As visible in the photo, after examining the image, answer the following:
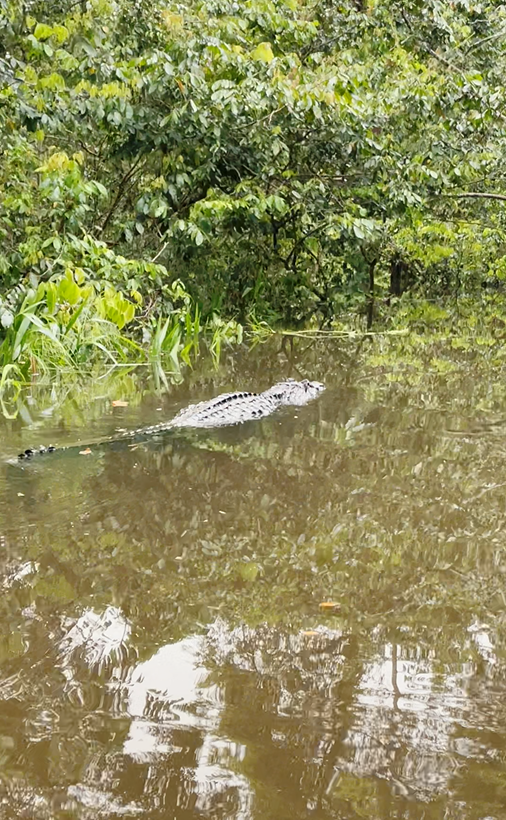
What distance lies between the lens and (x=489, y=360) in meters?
7.39

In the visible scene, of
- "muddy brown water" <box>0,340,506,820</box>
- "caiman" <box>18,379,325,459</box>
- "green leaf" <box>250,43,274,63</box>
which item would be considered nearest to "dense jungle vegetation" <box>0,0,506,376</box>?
"green leaf" <box>250,43,274,63</box>

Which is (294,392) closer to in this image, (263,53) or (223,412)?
(223,412)

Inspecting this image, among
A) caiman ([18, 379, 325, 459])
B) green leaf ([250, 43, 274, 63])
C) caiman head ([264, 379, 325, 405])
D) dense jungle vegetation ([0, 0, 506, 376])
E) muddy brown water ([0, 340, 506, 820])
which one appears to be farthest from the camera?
green leaf ([250, 43, 274, 63])

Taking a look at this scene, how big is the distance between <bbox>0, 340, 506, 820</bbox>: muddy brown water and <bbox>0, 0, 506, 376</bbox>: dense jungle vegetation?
224cm

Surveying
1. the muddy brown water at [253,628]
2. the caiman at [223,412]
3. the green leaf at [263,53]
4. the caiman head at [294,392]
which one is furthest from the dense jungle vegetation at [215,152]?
the muddy brown water at [253,628]

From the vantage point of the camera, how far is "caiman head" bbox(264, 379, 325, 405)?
205 inches

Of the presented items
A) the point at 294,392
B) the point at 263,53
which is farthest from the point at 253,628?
the point at 263,53

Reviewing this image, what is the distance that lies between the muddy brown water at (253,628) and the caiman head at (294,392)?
3.57 ft

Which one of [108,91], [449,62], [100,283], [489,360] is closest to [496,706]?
[100,283]

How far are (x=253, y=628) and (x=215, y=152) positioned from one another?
24.1 ft

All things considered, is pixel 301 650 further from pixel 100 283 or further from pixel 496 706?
pixel 100 283

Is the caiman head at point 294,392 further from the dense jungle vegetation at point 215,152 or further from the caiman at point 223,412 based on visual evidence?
the dense jungle vegetation at point 215,152

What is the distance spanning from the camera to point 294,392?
5.38m

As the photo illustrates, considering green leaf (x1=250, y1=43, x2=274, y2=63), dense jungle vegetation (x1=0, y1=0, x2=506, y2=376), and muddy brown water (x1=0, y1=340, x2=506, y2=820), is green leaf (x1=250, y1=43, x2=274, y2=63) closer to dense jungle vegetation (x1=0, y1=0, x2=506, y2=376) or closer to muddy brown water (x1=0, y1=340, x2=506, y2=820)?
dense jungle vegetation (x1=0, y1=0, x2=506, y2=376)
